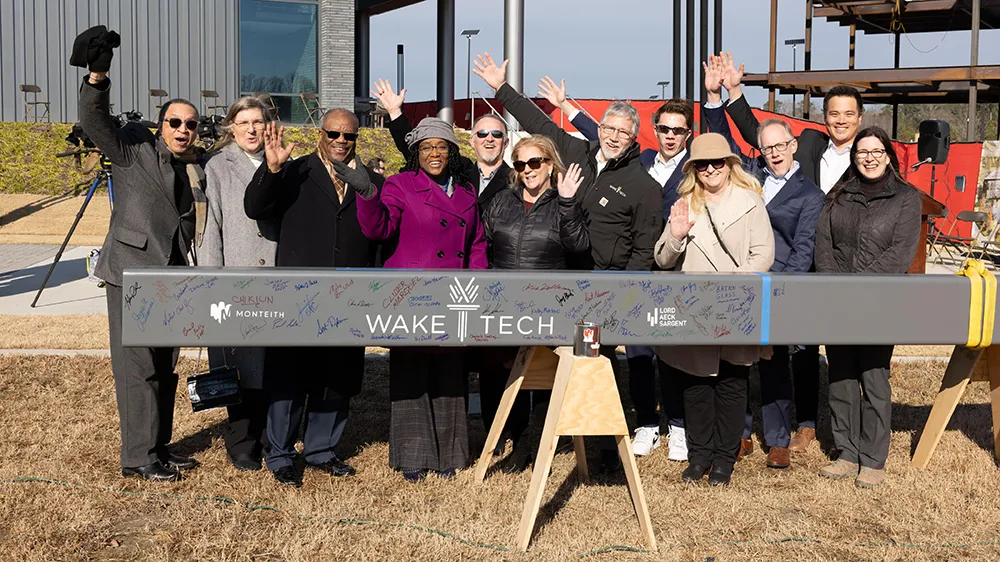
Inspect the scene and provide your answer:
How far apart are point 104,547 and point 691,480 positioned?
253 cm

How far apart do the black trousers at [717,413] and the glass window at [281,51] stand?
18230 mm

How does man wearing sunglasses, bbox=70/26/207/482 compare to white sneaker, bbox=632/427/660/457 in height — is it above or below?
above

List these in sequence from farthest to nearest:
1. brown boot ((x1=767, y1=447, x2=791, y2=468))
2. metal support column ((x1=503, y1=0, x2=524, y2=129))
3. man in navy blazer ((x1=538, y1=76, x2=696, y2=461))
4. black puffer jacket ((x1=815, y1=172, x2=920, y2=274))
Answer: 1. metal support column ((x1=503, y1=0, x2=524, y2=129))
2. man in navy blazer ((x1=538, y1=76, x2=696, y2=461))
3. brown boot ((x1=767, y1=447, x2=791, y2=468))
4. black puffer jacket ((x1=815, y1=172, x2=920, y2=274))

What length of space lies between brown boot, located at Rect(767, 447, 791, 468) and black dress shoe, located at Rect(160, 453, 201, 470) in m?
2.79

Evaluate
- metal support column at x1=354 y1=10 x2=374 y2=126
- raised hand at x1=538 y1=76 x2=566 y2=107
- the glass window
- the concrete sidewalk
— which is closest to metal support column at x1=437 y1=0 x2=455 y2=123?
the glass window

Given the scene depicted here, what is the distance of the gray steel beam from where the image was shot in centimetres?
390

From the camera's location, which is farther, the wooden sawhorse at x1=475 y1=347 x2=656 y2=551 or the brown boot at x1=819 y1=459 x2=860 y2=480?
the brown boot at x1=819 y1=459 x2=860 y2=480

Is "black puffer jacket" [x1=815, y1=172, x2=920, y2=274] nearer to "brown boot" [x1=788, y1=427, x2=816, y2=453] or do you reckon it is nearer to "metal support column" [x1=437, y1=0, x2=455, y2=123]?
"brown boot" [x1=788, y1=427, x2=816, y2=453]

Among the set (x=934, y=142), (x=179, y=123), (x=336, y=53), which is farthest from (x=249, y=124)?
(x=336, y=53)

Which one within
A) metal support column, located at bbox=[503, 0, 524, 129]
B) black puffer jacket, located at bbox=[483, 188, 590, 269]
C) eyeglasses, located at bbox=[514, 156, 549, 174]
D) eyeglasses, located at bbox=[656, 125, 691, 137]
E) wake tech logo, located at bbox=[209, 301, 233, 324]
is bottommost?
wake tech logo, located at bbox=[209, 301, 233, 324]

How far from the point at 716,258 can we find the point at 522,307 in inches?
43.4

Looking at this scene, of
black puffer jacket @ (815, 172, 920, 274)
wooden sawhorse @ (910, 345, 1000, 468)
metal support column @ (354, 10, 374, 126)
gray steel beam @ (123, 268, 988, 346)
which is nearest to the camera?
gray steel beam @ (123, 268, 988, 346)

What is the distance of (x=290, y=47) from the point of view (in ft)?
72.9

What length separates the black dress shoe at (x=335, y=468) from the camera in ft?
16.0
